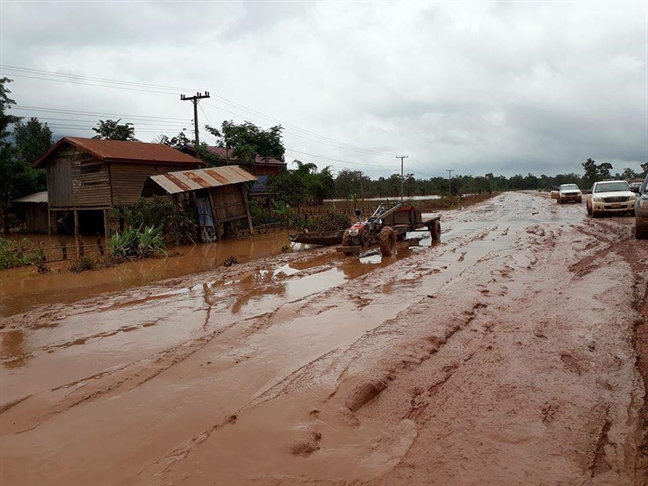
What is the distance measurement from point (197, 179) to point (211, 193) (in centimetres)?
110

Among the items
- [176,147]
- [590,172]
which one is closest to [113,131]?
[176,147]

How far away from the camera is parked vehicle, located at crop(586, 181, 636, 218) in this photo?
19.1 m

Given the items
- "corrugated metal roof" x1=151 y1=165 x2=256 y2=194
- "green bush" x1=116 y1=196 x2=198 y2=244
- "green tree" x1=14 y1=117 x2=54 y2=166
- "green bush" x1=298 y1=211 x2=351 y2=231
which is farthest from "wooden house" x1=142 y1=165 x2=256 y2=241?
"green tree" x1=14 y1=117 x2=54 y2=166

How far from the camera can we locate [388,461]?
3137 millimetres

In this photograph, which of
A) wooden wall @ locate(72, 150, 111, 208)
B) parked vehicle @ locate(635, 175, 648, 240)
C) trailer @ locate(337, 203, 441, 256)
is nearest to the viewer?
parked vehicle @ locate(635, 175, 648, 240)

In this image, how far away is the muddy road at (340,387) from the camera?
3.13 meters

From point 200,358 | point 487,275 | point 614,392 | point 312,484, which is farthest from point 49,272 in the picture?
point 614,392

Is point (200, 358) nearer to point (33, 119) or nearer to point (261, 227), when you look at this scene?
point (261, 227)

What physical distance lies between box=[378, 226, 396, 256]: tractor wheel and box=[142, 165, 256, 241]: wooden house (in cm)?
868

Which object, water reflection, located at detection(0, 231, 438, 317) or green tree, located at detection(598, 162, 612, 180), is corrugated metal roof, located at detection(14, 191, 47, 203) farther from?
green tree, located at detection(598, 162, 612, 180)

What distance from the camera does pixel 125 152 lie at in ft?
74.1

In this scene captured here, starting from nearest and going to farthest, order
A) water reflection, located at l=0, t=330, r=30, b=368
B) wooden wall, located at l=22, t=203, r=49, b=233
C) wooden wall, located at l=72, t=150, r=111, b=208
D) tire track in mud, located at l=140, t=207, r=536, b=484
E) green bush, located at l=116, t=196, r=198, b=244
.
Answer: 1. tire track in mud, located at l=140, t=207, r=536, b=484
2. water reflection, located at l=0, t=330, r=30, b=368
3. green bush, located at l=116, t=196, r=198, b=244
4. wooden wall, located at l=72, t=150, r=111, b=208
5. wooden wall, located at l=22, t=203, r=49, b=233

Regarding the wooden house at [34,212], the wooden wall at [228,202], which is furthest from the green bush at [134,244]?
the wooden house at [34,212]

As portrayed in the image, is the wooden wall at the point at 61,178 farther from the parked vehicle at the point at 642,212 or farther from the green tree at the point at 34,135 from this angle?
the parked vehicle at the point at 642,212
